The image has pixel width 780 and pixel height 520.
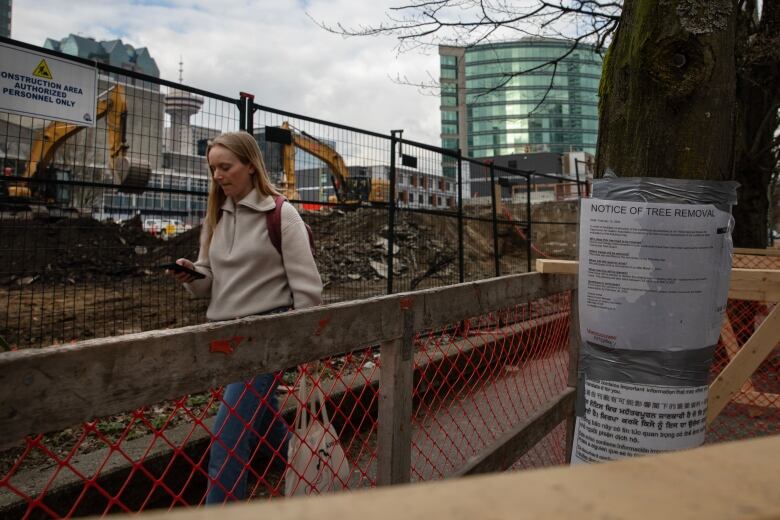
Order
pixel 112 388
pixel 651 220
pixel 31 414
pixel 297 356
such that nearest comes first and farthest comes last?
pixel 31 414
pixel 112 388
pixel 297 356
pixel 651 220

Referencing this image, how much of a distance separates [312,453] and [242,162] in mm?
1530

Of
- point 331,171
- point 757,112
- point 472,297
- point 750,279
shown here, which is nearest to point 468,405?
point 750,279

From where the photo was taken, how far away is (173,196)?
5.76 meters

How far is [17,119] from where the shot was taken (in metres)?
4.29

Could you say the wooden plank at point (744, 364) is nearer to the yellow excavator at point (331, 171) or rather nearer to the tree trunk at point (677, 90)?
the tree trunk at point (677, 90)

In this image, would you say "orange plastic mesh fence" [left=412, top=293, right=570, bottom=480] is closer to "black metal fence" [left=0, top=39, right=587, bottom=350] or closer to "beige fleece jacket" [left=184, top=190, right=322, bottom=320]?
"beige fleece jacket" [left=184, top=190, right=322, bottom=320]

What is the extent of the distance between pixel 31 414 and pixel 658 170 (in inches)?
83.9

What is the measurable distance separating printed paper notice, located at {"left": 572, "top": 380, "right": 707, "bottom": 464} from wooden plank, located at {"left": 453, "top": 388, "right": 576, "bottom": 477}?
24.4 inches

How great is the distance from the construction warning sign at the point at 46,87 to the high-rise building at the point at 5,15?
221m

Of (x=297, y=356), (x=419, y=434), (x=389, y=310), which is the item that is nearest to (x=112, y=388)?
(x=297, y=356)

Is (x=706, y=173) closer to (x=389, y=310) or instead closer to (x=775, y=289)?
(x=389, y=310)

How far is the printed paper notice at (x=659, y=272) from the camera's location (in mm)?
1891

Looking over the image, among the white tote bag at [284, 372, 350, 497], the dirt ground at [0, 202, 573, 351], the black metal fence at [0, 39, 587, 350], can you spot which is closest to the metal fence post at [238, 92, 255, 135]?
the black metal fence at [0, 39, 587, 350]

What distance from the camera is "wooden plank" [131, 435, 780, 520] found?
0.53 meters
